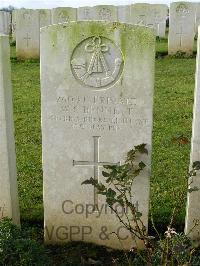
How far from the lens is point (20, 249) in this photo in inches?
135

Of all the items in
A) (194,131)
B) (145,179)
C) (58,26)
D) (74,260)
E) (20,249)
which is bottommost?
(74,260)

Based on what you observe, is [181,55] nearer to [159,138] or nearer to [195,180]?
[159,138]

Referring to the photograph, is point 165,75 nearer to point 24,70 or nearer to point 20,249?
point 24,70

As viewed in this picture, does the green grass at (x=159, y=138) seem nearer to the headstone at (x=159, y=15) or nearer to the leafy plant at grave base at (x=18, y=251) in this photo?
the leafy plant at grave base at (x=18, y=251)

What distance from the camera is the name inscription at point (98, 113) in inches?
145

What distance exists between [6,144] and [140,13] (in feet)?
38.8

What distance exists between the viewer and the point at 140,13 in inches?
586

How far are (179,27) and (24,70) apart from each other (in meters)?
4.86

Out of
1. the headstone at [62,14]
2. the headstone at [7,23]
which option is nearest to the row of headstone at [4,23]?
the headstone at [7,23]

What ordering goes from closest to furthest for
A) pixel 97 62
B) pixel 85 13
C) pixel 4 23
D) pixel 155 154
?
pixel 97 62
pixel 155 154
pixel 85 13
pixel 4 23

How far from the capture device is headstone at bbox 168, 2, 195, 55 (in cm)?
1397

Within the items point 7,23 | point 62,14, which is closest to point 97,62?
point 62,14

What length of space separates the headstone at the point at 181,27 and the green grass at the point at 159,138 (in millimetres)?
2267

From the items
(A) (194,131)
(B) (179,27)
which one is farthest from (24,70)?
(A) (194,131)
